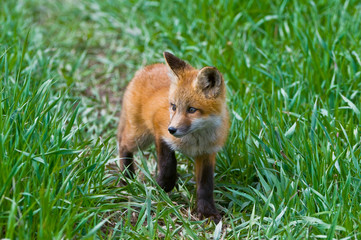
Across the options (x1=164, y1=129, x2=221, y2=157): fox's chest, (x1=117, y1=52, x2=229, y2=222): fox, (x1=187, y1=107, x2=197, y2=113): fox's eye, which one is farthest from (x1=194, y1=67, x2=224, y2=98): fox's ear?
(x1=164, y1=129, x2=221, y2=157): fox's chest

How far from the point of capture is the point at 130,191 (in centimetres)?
435

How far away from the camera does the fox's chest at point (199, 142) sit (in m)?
4.41

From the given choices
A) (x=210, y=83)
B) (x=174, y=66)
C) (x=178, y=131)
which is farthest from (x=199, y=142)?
(x=174, y=66)

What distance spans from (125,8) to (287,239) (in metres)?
5.88

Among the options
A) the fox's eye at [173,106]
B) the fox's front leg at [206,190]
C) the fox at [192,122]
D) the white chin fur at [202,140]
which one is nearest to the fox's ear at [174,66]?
the fox at [192,122]

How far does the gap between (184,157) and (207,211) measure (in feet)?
3.60

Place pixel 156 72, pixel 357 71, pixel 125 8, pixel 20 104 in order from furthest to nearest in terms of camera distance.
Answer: pixel 125 8 → pixel 357 71 → pixel 156 72 → pixel 20 104

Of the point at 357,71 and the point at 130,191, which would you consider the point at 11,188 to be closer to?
the point at 130,191

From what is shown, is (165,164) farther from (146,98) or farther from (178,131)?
(146,98)

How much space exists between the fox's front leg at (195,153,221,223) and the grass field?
119 millimetres

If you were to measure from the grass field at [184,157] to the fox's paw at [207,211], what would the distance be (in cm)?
9

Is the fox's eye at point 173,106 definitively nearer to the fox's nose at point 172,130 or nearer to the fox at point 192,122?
the fox at point 192,122

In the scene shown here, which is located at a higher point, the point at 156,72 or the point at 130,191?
the point at 156,72

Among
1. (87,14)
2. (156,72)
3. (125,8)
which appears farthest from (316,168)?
(87,14)
